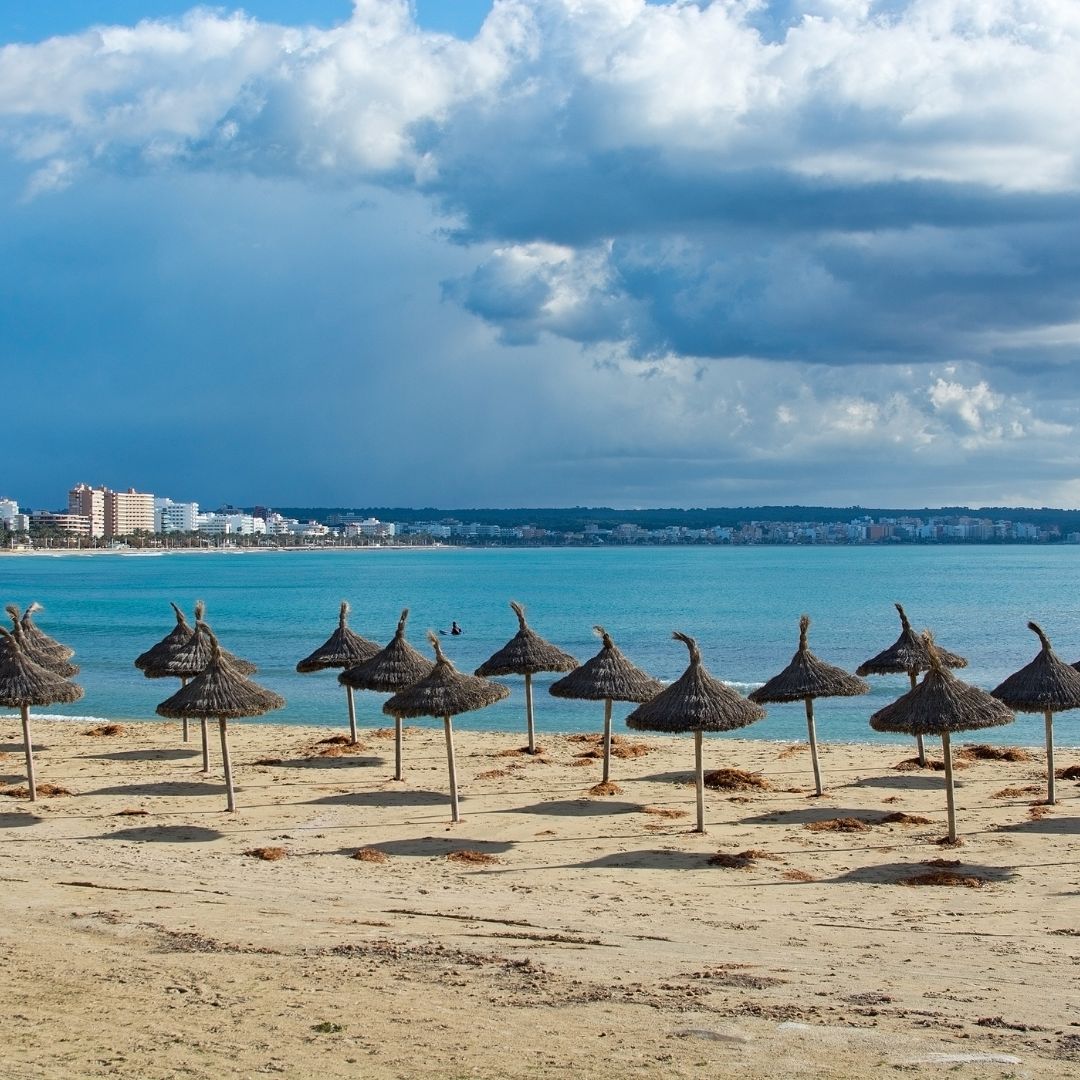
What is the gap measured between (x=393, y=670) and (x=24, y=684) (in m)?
5.42

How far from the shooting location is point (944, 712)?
14.3 metres

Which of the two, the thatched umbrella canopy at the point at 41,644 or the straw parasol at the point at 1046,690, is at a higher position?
the thatched umbrella canopy at the point at 41,644

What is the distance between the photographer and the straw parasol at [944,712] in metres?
14.2

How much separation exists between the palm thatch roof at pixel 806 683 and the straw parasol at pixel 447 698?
3.82 metres

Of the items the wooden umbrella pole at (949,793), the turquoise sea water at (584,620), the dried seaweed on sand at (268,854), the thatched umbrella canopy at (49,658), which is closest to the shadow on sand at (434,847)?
the dried seaweed on sand at (268,854)

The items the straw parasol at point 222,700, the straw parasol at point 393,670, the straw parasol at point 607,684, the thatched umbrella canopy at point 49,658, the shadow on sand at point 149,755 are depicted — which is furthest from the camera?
the thatched umbrella canopy at point 49,658

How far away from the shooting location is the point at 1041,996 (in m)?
9.12

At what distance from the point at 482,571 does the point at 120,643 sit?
9953 centimetres

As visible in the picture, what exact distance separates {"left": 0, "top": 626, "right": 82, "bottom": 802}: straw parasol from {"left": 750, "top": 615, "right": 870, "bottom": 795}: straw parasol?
9.65 meters

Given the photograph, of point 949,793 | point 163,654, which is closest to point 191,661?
point 163,654

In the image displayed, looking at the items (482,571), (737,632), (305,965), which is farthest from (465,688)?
(482,571)

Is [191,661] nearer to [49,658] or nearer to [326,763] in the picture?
[326,763]

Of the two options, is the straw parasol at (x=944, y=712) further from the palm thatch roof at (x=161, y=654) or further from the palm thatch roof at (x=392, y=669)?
the palm thatch roof at (x=161, y=654)

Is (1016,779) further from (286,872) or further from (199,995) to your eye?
(199,995)
